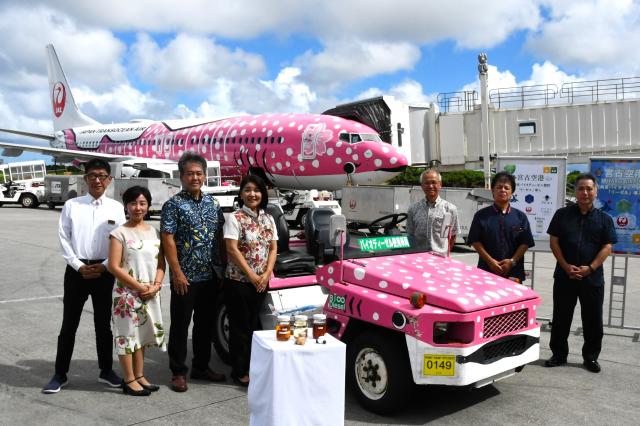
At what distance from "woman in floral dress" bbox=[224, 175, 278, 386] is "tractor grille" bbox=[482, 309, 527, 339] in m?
1.79

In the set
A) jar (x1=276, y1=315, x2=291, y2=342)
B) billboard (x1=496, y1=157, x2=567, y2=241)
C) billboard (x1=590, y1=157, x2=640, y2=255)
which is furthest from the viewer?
billboard (x1=496, y1=157, x2=567, y2=241)

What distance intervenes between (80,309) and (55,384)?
2.11 ft

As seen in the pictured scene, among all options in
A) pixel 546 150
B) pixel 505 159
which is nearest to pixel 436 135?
pixel 546 150

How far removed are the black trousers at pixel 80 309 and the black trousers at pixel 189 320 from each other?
0.54 meters

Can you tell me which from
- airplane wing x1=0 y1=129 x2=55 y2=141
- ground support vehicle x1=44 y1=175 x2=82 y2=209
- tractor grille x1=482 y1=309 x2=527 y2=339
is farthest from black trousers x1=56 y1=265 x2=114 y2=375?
airplane wing x1=0 y1=129 x2=55 y2=141

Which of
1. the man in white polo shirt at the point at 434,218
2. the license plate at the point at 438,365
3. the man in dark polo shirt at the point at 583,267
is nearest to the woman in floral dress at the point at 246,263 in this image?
the license plate at the point at 438,365

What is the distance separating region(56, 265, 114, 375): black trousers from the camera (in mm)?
4941

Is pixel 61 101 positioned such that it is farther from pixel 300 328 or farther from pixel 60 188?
pixel 300 328

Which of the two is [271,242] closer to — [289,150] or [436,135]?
[289,150]

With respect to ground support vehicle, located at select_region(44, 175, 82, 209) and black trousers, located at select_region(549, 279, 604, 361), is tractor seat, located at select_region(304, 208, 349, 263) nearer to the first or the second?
black trousers, located at select_region(549, 279, 604, 361)

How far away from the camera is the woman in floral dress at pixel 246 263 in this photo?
4926 mm

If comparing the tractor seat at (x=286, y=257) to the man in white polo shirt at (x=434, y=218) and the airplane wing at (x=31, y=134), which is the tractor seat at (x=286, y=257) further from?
the airplane wing at (x=31, y=134)

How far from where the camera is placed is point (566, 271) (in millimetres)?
5742

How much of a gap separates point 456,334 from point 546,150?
26754mm
